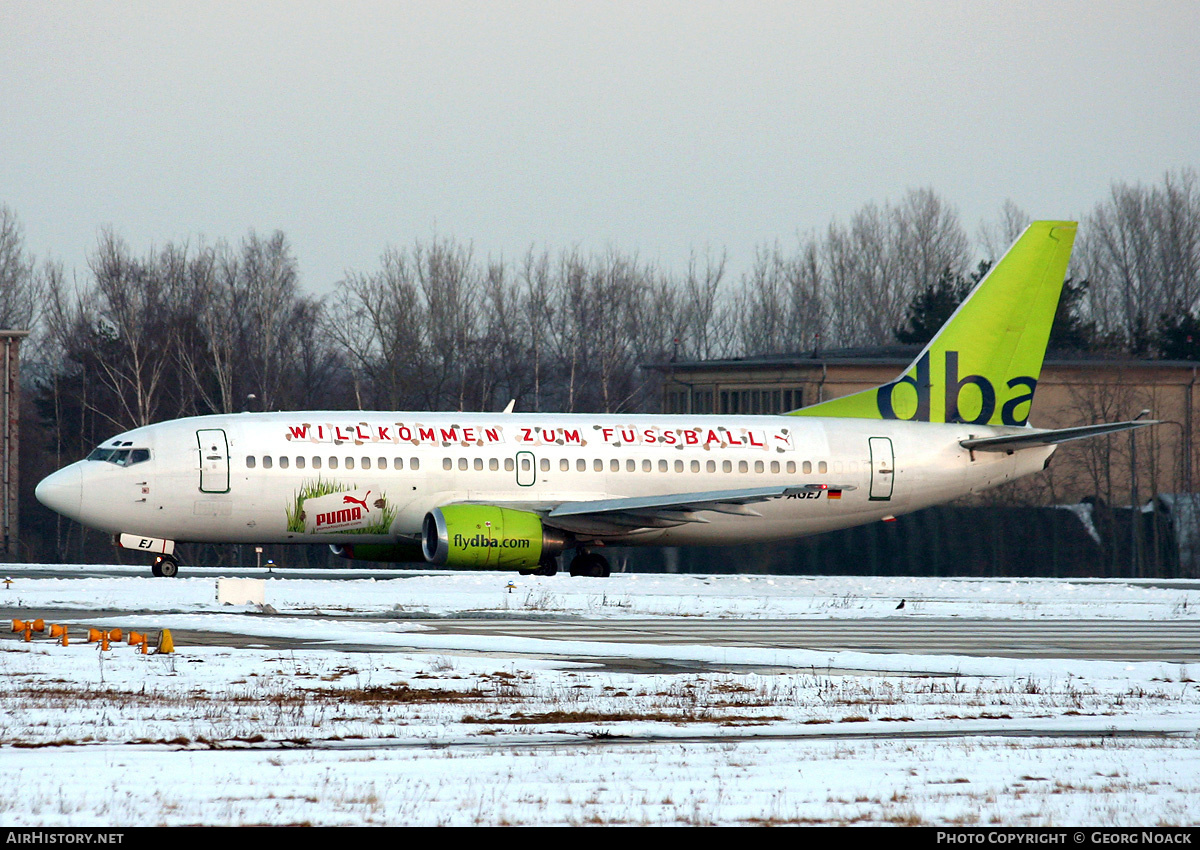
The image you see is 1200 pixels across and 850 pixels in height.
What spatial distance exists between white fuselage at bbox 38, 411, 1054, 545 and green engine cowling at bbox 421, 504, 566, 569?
0.95m

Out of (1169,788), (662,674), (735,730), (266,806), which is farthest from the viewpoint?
(662,674)

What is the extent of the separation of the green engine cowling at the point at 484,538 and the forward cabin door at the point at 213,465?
428cm

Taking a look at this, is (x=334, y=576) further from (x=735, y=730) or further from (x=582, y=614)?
(x=735, y=730)

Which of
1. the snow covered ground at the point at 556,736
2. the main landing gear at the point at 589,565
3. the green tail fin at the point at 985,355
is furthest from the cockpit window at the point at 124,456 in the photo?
the green tail fin at the point at 985,355

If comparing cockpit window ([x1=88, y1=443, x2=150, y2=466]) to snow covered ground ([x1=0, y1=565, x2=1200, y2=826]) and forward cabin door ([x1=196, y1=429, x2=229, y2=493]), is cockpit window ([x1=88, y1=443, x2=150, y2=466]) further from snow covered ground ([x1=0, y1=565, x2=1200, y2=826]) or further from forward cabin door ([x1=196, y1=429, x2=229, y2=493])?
snow covered ground ([x1=0, y1=565, x2=1200, y2=826])

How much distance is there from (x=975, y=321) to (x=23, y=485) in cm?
4321

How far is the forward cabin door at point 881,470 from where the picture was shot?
116ft

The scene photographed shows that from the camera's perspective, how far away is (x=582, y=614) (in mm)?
23625

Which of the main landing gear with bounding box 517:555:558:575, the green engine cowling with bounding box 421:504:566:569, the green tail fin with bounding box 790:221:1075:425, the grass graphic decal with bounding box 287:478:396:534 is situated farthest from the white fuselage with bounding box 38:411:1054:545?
the main landing gear with bounding box 517:555:558:575

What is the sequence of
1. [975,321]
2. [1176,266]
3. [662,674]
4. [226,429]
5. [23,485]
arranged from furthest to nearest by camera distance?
[1176,266]
[23,485]
[975,321]
[226,429]
[662,674]

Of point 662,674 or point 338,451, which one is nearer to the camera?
point 662,674

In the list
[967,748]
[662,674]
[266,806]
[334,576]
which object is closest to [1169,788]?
[967,748]

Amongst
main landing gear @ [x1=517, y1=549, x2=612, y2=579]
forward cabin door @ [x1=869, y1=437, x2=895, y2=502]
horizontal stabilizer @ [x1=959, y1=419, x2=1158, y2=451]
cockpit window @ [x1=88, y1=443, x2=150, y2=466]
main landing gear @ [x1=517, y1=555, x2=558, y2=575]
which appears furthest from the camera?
forward cabin door @ [x1=869, y1=437, x2=895, y2=502]

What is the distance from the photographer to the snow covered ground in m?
8.96
